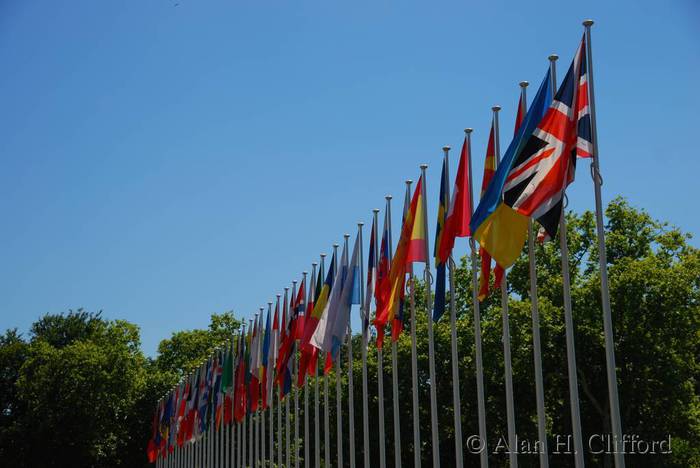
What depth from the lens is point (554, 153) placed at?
496 inches

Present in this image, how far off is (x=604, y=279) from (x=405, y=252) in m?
6.21

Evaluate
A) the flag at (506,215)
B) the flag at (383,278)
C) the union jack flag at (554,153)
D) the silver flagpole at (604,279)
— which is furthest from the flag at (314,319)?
the silver flagpole at (604,279)

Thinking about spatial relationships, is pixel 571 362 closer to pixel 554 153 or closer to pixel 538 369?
pixel 538 369

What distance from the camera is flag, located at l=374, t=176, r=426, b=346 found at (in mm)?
17422

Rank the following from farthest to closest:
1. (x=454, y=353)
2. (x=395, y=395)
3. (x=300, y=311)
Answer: (x=300, y=311)
(x=395, y=395)
(x=454, y=353)

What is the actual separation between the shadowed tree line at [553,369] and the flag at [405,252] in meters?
21.4

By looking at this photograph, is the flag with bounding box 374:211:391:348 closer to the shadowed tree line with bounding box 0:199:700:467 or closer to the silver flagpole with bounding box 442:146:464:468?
the silver flagpole with bounding box 442:146:464:468

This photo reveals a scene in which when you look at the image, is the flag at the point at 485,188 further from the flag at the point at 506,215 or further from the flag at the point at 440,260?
the flag at the point at 440,260

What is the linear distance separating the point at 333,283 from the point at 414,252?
4.63 m

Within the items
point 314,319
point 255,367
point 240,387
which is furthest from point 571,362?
point 240,387

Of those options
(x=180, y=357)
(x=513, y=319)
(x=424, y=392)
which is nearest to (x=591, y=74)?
(x=513, y=319)

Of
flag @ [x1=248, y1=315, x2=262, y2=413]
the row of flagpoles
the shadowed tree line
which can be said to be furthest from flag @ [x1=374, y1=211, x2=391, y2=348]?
the shadowed tree line

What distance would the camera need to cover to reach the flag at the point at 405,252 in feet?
57.2

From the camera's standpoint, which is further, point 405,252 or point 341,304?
point 341,304
